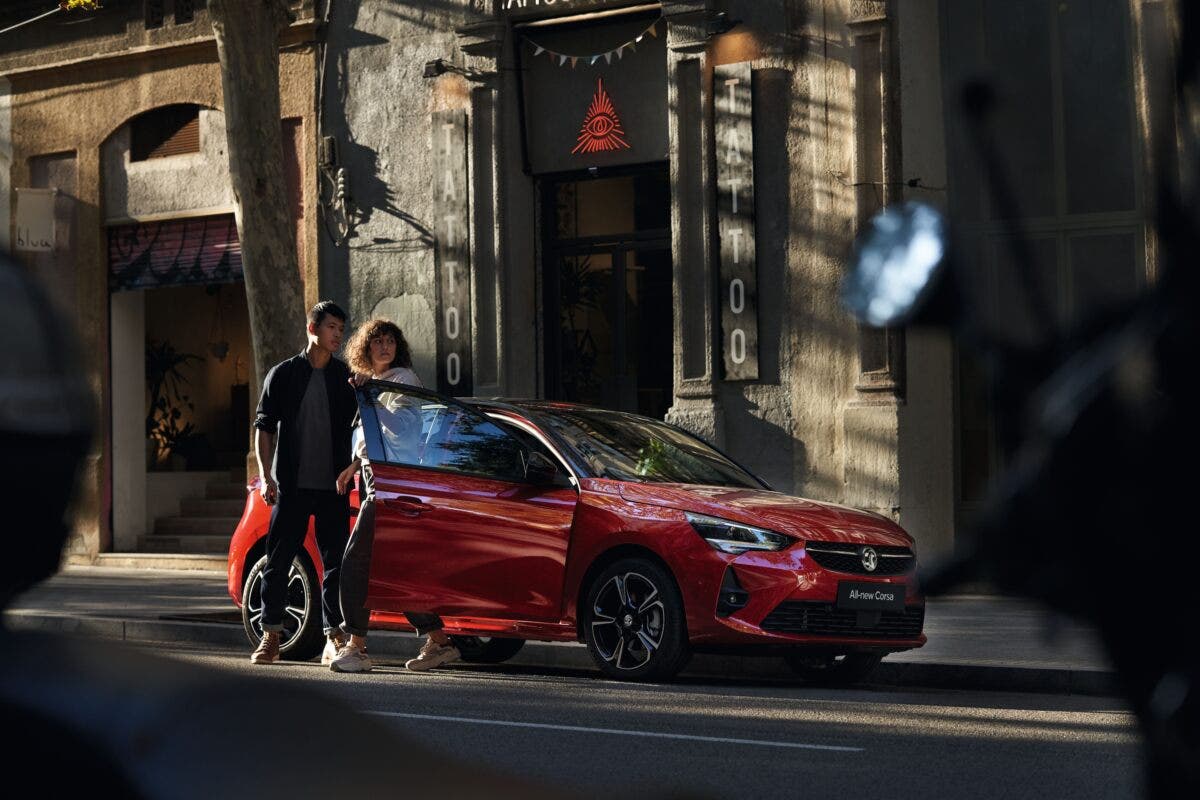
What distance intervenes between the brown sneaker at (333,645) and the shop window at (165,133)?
11527 millimetres

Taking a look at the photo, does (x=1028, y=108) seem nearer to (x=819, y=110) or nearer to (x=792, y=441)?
(x=819, y=110)

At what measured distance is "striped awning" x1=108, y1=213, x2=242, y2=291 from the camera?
21.4 m

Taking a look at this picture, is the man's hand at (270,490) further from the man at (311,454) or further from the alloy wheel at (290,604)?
the alloy wheel at (290,604)

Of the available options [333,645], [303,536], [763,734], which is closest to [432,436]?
[303,536]

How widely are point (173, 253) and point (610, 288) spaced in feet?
18.0

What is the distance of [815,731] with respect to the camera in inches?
344

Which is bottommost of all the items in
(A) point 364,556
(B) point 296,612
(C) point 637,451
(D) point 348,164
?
(B) point 296,612

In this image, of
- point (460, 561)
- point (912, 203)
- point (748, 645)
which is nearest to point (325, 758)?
point (912, 203)

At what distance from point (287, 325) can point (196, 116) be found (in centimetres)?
731

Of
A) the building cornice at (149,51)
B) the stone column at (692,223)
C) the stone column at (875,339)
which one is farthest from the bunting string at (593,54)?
the building cornice at (149,51)

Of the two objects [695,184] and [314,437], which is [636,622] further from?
[695,184]

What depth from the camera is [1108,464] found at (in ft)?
3.21

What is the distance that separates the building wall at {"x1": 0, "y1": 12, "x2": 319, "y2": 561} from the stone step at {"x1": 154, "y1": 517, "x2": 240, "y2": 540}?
0.66m

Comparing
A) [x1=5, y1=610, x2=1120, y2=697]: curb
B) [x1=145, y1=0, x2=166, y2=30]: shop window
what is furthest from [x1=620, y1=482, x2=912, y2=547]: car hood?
[x1=145, y1=0, x2=166, y2=30]: shop window
